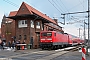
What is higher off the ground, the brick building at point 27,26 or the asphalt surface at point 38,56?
the brick building at point 27,26

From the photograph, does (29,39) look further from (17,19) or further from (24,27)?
(17,19)

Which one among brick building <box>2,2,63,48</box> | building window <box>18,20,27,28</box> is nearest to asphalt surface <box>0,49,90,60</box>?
brick building <box>2,2,63,48</box>

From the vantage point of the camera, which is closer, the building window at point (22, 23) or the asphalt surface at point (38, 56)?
the asphalt surface at point (38, 56)

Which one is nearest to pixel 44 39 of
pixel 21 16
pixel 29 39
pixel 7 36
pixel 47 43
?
pixel 47 43

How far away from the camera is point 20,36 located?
43344mm

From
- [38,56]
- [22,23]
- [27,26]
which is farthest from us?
[22,23]

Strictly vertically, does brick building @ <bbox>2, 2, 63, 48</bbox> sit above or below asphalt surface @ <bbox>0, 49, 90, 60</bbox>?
above

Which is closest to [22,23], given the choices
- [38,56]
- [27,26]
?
[27,26]

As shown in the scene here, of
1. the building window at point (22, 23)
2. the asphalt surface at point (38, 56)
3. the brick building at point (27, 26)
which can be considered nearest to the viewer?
the asphalt surface at point (38, 56)

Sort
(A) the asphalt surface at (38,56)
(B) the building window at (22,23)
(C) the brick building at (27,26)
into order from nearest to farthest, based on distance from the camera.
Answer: (A) the asphalt surface at (38,56) → (C) the brick building at (27,26) → (B) the building window at (22,23)

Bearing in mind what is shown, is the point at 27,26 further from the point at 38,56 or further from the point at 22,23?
the point at 38,56

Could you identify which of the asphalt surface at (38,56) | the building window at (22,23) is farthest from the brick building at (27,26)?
the asphalt surface at (38,56)

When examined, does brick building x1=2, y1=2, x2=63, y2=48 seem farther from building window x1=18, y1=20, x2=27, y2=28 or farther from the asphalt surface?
the asphalt surface

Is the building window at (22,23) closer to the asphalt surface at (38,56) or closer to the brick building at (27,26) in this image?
the brick building at (27,26)
